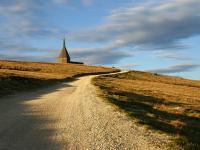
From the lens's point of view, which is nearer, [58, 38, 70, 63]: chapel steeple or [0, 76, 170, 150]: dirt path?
[0, 76, 170, 150]: dirt path

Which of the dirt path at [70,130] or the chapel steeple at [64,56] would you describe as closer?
the dirt path at [70,130]

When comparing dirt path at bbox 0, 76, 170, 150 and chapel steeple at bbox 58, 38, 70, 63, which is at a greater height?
chapel steeple at bbox 58, 38, 70, 63

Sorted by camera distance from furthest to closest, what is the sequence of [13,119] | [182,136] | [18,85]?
[18,85] < [13,119] < [182,136]

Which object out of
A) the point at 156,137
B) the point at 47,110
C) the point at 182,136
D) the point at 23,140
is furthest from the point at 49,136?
the point at 47,110

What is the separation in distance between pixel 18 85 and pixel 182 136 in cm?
2936

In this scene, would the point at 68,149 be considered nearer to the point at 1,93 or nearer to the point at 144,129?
the point at 144,129

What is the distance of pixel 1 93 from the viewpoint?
3516cm

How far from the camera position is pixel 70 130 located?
17.7 metres

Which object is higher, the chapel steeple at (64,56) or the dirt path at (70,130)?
the chapel steeple at (64,56)

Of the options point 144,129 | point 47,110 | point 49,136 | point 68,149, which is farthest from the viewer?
point 47,110

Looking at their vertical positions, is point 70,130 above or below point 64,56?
below

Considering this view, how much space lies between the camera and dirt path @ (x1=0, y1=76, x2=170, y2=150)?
14844mm

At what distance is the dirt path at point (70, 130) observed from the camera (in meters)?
14.8

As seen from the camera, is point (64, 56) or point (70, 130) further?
point (64, 56)
